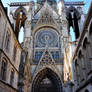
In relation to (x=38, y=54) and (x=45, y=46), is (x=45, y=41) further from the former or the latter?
(x=38, y=54)

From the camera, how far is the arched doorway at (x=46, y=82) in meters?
20.6

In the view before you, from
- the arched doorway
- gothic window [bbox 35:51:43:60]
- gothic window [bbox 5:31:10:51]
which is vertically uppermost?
gothic window [bbox 35:51:43:60]

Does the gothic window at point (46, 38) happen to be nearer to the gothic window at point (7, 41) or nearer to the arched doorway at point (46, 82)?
the arched doorway at point (46, 82)

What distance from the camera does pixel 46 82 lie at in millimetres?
22578

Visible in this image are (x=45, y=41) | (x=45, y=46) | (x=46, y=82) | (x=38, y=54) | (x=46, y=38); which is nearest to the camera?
(x=46, y=82)

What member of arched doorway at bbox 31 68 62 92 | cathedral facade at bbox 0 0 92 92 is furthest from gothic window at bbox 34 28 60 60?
arched doorway at bbox 31 68 62 92

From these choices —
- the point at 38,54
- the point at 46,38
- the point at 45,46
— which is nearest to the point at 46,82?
the point at 38,54

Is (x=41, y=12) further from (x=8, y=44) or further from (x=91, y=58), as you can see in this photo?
(x=91, y=58)

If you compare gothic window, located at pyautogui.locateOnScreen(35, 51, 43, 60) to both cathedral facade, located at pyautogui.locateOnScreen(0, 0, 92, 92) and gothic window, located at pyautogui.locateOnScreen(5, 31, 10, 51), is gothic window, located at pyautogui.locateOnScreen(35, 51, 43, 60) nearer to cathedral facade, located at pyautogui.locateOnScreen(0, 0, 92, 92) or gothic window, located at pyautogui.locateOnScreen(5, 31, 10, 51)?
cathedral facade, located at pyautogui.locateOnScreen(0, 0, 92, 92)

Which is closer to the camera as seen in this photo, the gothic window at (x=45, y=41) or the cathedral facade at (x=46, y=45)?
the cathedral facade at (x=46, y=45)

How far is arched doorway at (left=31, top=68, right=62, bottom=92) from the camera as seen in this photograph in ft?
67.7

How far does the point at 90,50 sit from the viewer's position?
902 cm

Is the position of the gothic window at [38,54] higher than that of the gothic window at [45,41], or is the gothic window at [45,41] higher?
the gothic window at [45,41]

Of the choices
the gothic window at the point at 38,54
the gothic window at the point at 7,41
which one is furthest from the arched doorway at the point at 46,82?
the gothic window at the point at 7,41
